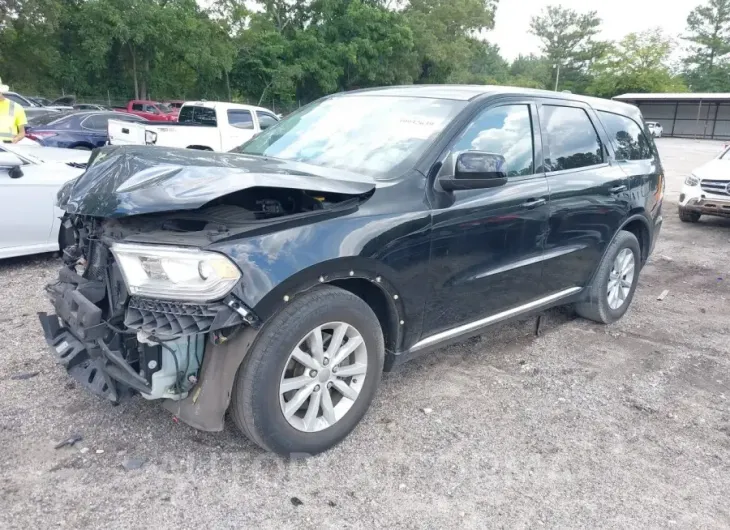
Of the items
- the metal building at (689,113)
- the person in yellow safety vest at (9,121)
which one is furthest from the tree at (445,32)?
the person in yellow safety vest at (9,121)

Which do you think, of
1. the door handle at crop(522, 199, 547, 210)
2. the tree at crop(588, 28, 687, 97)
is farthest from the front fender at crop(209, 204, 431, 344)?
the tree at crop(588, 28, 687, 97)

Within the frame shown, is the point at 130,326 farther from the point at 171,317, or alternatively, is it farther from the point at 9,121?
the point at 9,121

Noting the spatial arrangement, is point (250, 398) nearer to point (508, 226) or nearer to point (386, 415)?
point (386, 415)

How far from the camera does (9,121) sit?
7227mm

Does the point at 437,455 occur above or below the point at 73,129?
below

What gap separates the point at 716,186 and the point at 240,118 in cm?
999

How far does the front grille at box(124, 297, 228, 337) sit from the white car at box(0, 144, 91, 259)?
3519mm

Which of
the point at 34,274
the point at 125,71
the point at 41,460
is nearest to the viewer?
the point at 41,460

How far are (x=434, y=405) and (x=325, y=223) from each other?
1.41m

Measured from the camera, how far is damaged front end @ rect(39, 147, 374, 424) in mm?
2514

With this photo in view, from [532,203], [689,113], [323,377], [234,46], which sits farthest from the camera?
[689,113]

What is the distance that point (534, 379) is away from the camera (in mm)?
3979

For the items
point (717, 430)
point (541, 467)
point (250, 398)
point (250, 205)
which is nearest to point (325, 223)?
point (250, 205)

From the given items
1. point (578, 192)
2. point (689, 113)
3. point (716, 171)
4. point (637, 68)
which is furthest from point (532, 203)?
point (637, 68)
